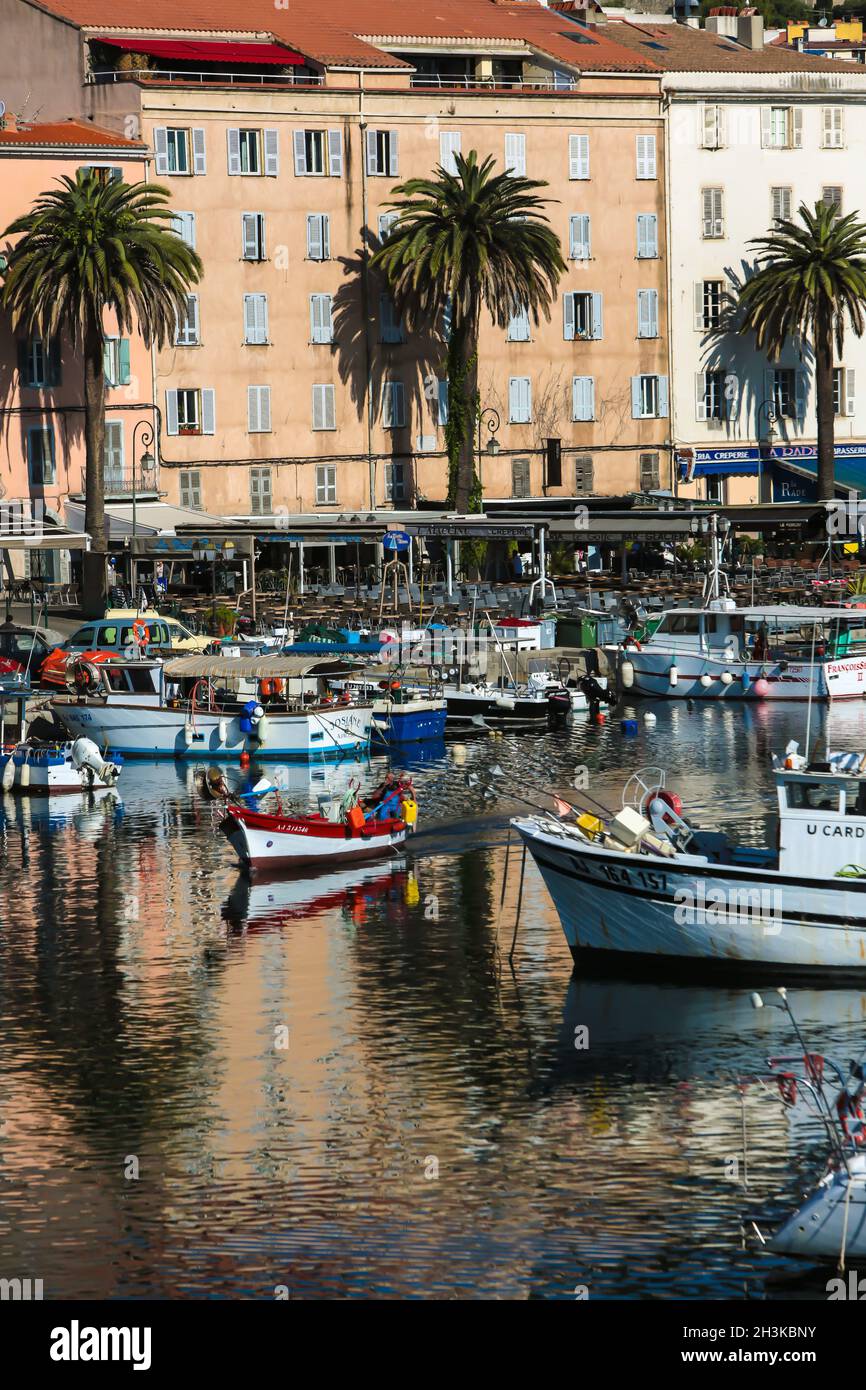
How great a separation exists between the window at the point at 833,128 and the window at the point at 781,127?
145 centimetres

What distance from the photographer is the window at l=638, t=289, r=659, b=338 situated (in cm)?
11862

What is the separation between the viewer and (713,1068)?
39.0 m

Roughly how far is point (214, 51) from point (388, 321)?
15.4m

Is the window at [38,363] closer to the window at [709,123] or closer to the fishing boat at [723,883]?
the window at [709,123]

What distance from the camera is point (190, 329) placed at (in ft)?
355

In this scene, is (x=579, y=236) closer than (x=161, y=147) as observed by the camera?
No

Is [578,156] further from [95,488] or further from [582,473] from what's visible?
[95,488]

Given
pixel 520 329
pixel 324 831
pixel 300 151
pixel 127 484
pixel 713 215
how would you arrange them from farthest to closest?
1. pixel 713 215
2. pixel 520 329
3. pixel 300 151
4. pixel 127 484
5. pixel 324 831

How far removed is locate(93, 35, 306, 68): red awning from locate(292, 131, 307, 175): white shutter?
3.74 meters

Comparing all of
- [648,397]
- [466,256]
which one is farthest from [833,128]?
[466,256]

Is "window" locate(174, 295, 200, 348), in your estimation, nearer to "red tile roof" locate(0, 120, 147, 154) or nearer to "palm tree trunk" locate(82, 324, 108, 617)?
"red tile roof" locate(0, 120, 147, 154)

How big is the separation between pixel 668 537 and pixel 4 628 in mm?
31282

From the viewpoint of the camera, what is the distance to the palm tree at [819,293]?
114 meters

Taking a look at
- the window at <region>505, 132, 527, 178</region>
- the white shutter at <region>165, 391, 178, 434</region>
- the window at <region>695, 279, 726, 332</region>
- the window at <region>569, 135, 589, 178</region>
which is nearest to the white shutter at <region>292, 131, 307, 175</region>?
the window at <region>505, 132, 527, 178</region>
